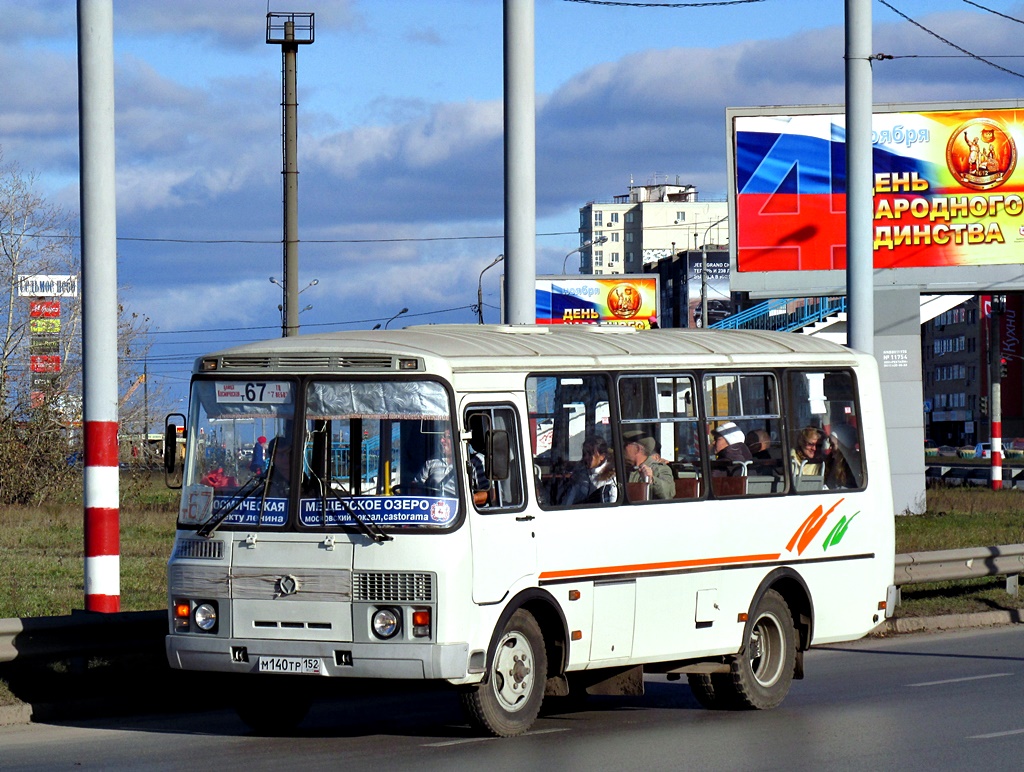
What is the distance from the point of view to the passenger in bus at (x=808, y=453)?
1280cm

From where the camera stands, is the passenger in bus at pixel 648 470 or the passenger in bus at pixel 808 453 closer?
the passenger in bus at pixel 648 470

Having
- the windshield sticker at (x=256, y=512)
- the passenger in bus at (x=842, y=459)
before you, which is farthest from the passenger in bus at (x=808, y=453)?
the windshield sticker at (x=256, y=512)

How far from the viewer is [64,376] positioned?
38.2 m

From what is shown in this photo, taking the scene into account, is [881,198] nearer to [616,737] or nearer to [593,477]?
[593,477]

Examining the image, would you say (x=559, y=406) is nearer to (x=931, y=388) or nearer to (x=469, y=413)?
(x=469, y=413)

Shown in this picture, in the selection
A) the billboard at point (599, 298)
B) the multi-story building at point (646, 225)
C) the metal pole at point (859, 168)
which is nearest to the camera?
the metal pole at point (859, 168)

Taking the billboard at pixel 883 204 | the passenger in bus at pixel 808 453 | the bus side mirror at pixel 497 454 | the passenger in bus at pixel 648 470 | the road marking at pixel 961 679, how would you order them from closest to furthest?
the bus side mirror at pixel 497 454 < the passenger in bus at pixel 648 470 < the passenger in bus at pixel 808 453 < the road marking at pixel 961 679 < the billboard at pixel 883 204

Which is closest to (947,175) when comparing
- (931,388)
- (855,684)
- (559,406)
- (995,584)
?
(995,584)

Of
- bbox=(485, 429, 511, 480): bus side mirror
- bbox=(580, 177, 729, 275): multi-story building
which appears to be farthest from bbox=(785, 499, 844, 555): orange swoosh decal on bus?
bbox=(580, 177, 729, 275): multi-story building

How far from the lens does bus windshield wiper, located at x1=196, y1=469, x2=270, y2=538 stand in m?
10.4

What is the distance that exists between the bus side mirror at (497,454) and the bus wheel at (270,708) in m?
2.16

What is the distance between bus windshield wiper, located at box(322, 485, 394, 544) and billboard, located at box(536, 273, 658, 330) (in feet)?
174

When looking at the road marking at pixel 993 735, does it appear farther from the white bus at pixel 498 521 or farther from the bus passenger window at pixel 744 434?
the bus passenger window at pixel 744 434

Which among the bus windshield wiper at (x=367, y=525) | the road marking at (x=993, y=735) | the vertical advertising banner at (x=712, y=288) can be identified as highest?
the vertical advertising banner at (x=712, y=288)
